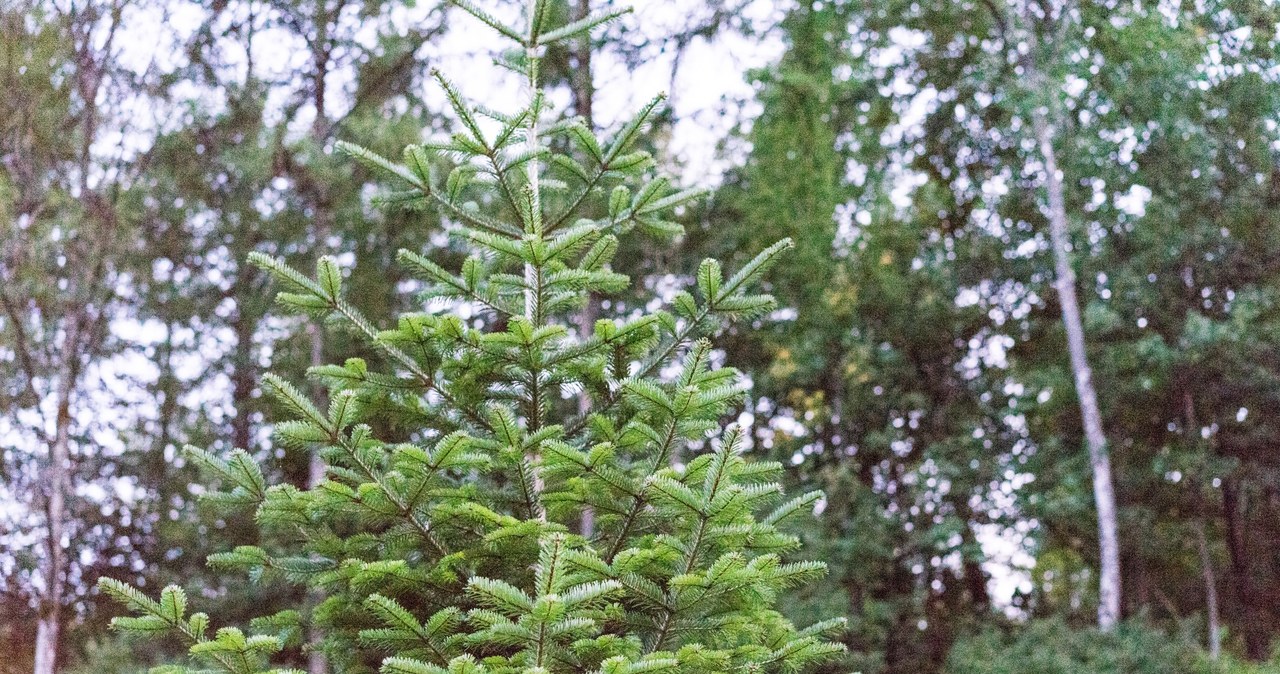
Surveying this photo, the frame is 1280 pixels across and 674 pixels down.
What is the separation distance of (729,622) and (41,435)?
28.4 ft

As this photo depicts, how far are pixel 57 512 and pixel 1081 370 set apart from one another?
37.4 feet

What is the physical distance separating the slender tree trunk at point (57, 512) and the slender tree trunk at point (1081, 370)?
10575 mm

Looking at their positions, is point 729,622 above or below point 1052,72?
below

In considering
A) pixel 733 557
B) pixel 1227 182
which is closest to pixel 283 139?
pixel 733 557

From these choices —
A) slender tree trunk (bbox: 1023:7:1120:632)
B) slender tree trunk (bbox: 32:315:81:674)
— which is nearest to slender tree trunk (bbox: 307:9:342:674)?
slender tree trunk (bbox: 32:315:81:674)

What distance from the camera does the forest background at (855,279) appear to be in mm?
10023

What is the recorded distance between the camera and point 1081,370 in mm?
12234

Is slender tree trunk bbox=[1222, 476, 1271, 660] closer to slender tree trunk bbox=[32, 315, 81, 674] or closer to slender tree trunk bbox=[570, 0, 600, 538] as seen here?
slender tree trunk bbox=[570, 0, 600, 538]

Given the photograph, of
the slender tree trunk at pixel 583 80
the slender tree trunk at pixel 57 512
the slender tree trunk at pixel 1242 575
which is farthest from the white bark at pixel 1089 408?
the slender tree trunk at pixel 57 512

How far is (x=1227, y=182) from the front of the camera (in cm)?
1193

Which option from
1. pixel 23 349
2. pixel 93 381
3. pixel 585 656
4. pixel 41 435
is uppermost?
Answer: pixel 93 381

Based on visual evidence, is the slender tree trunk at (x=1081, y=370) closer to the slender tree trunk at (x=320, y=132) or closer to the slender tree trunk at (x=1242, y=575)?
the slender tree trunk at (x=1242, y=575)

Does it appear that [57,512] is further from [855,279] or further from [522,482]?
[855,279]

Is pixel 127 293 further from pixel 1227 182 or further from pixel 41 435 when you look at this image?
pixel 1227 182
